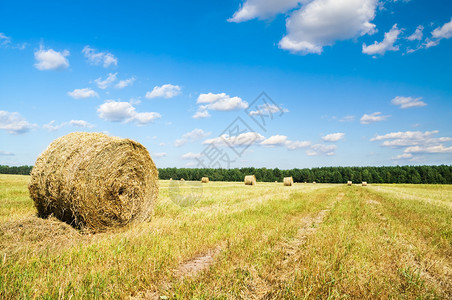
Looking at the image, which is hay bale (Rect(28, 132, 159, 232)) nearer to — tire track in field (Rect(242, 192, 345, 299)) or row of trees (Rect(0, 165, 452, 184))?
tire track in field (Rect(242, 192, 345, 299))

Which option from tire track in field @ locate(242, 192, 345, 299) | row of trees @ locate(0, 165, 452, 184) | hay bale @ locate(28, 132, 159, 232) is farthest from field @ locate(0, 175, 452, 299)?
row of trees @ locate(0, 165, 452, 184)

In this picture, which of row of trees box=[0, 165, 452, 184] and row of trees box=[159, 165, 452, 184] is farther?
row of trees box=[0, 165, 452, 184]

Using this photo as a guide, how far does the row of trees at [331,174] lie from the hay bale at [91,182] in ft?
254

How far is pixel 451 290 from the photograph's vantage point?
3.51 m

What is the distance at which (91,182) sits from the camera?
21.8 feet

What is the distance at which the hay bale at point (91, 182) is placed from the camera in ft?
21.2

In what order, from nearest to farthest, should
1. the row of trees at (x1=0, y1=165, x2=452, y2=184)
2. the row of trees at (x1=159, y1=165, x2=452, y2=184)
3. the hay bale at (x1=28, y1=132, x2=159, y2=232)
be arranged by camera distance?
the hay bale at (x1=28, y1=132, x2=159, y2=232) < the row of trees at (x1=159, y1=165, x2=452, y2=184) < the row of trees at (x1=0, y1=165, x2=452, y2=184)

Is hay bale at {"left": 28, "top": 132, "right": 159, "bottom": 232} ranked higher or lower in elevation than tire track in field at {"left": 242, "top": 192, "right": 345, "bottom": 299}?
higher

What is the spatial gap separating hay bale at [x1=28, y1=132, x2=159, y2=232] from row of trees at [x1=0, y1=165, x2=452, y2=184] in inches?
3044

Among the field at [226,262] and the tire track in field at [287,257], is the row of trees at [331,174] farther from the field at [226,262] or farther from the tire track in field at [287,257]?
the field at [226,262]

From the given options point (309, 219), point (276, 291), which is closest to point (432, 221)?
point (309, 219)

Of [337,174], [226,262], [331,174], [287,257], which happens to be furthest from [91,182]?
[337,174]

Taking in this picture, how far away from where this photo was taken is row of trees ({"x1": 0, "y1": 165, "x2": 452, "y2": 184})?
75.9m

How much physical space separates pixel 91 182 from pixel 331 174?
89.4 meters
